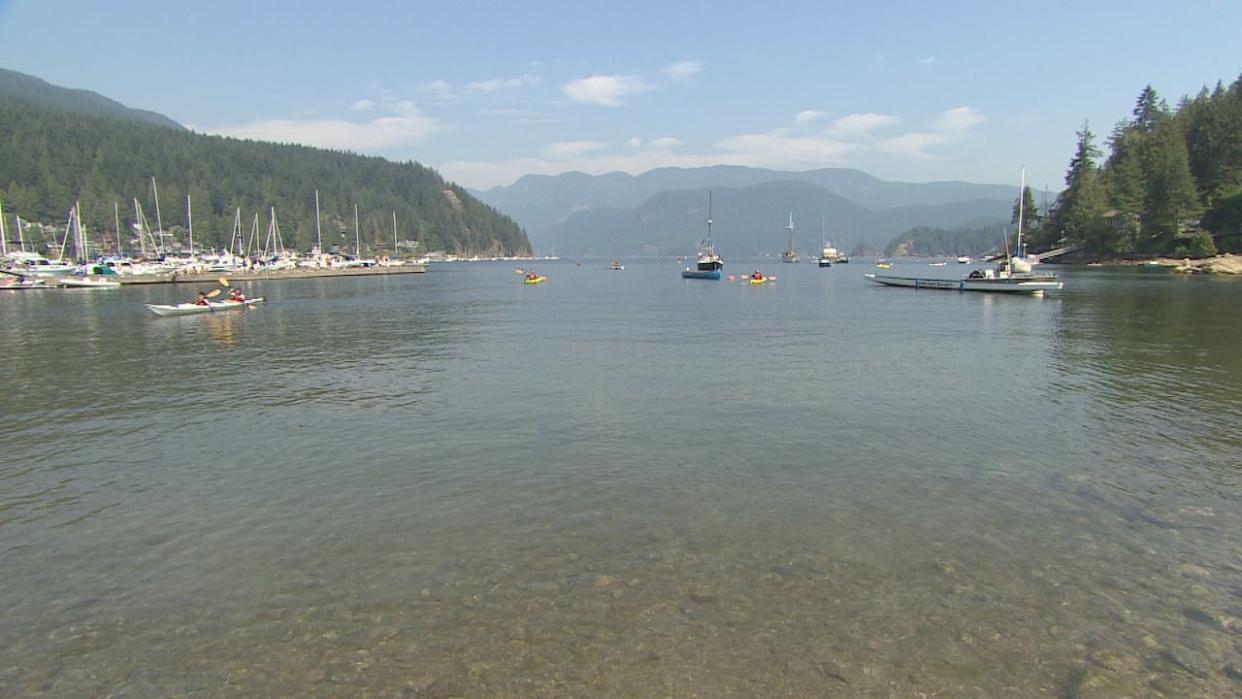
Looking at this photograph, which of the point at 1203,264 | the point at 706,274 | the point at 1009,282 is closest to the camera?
the point at 1009,282

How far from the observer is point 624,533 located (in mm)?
13875

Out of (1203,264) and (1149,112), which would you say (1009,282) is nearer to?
(1203,264)

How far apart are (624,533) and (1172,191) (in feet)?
542

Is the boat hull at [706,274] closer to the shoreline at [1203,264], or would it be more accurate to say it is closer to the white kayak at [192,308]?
the shoreline at [1203,264]

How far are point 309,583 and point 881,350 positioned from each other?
37.1m

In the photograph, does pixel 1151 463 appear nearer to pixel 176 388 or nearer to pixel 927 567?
pixel 927 567

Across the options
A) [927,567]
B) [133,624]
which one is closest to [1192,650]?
[927,567]

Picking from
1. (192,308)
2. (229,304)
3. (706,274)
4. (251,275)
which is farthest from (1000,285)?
(251,275)

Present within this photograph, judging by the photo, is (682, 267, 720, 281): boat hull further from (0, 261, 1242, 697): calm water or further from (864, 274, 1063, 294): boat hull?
(0, 261, 1242, 697): calm water

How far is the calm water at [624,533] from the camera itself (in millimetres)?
9438

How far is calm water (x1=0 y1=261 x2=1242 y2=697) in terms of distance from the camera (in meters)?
9.44

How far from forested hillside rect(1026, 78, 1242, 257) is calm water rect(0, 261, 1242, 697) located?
130863 mm

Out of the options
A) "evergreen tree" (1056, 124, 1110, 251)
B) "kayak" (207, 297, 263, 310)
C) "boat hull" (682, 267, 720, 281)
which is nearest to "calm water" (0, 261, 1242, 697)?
"kayak" (207, 297, 263, 310)

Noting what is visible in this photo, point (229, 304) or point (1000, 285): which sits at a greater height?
point (1000, 285)
